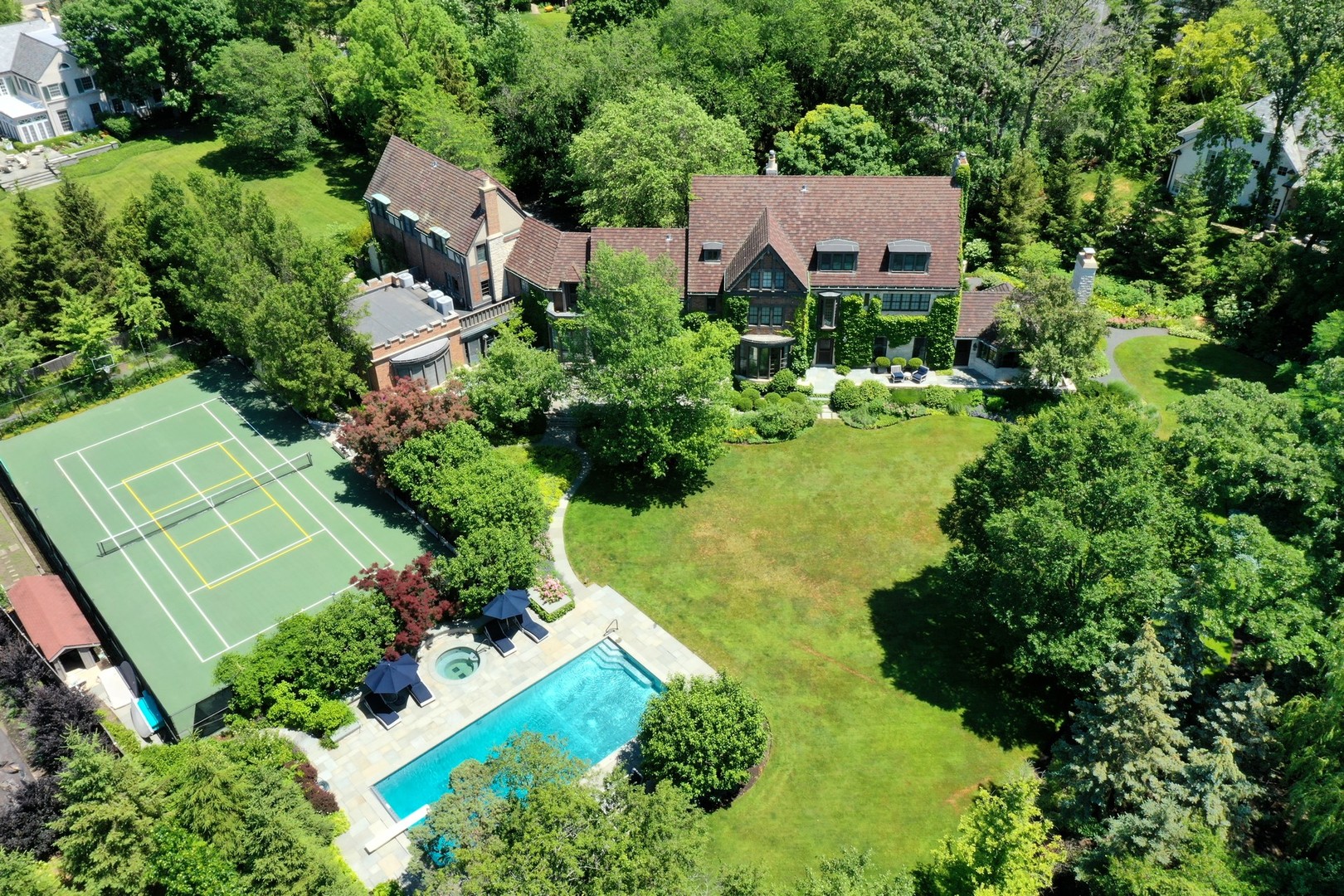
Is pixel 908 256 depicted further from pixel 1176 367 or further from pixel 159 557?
pixel 159 557

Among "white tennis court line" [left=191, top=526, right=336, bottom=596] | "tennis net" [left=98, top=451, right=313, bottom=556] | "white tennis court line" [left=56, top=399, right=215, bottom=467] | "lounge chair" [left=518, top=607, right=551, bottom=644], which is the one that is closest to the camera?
"lounge chair" [left=518, top=607, right=551, bottom=644]

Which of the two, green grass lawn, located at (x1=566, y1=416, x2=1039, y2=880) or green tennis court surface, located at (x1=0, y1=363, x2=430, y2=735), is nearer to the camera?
green grass lawn, located at (x1=566, y1=416, x2=1039, y2=880)

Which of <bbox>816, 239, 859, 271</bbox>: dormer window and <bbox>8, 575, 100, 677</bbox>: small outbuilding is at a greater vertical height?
<bbox>816, 239, 859, 271</bbox>: dormer window

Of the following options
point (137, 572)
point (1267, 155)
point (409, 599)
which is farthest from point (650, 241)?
point (1267, 155)

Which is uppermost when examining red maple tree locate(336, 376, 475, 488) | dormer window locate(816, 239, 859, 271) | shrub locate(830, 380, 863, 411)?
dormer window locate(816, 239, 859, 271)

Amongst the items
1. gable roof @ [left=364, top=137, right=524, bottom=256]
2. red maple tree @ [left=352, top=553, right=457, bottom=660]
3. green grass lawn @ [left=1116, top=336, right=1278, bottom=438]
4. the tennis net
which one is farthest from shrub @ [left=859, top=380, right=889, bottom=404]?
the tennis net

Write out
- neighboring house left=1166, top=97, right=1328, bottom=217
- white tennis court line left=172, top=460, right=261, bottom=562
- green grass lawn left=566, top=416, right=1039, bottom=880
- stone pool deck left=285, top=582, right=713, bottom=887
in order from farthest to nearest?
neighboring house left=1166, top=97, right=1328, bottom=217
white tennis court line left=172, top=460, right=261, bottom=562
green grass lawn left=566, top=416, right=1039, bottom=880
stone pool deck left=285, top=582, right=713, bottom=887

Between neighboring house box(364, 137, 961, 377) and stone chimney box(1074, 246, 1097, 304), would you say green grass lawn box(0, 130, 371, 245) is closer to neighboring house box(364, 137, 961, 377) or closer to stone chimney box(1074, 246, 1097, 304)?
neighboring house box(364, 137, 961, 377)

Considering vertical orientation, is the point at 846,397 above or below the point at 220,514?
above

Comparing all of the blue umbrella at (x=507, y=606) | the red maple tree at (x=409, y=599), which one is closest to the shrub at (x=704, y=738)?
the blue umbrella at (x=507, y=606)
